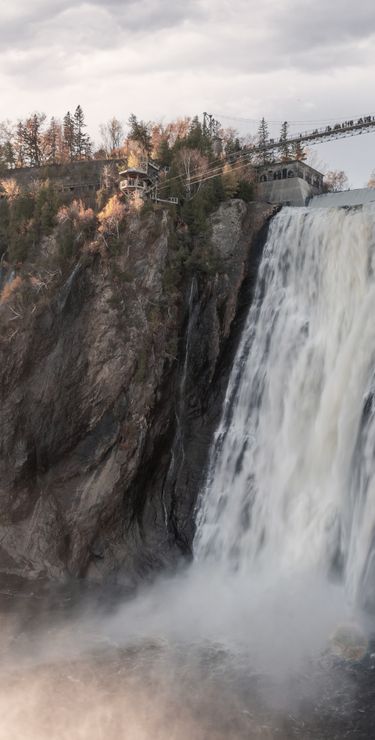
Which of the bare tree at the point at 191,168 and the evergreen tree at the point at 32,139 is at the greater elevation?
the evergreen tree at the point at 32,139

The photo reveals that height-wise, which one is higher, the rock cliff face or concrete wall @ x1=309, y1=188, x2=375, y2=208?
concrete wall @ x1=309, y1=188, x2=375, y2=208

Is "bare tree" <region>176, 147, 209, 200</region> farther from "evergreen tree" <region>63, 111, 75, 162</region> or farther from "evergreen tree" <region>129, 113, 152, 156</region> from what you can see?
"evergreen tree" <region>63, 111, 75, 162</region>

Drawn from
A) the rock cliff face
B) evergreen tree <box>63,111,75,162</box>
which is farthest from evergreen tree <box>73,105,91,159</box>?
the rock cliff face

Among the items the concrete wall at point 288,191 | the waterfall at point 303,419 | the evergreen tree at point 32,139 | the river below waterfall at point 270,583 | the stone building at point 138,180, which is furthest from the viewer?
the evergreen tree at point 32,139

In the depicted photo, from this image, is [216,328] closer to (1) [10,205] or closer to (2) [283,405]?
(2) [283,405]

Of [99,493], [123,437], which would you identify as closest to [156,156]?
[123,437]

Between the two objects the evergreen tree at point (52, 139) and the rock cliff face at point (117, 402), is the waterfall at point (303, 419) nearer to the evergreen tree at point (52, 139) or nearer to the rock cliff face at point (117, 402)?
the rock cliff face at point (117, 402)

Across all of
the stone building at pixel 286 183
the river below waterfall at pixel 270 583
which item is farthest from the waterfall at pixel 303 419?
the stone building at pixel 286 183
